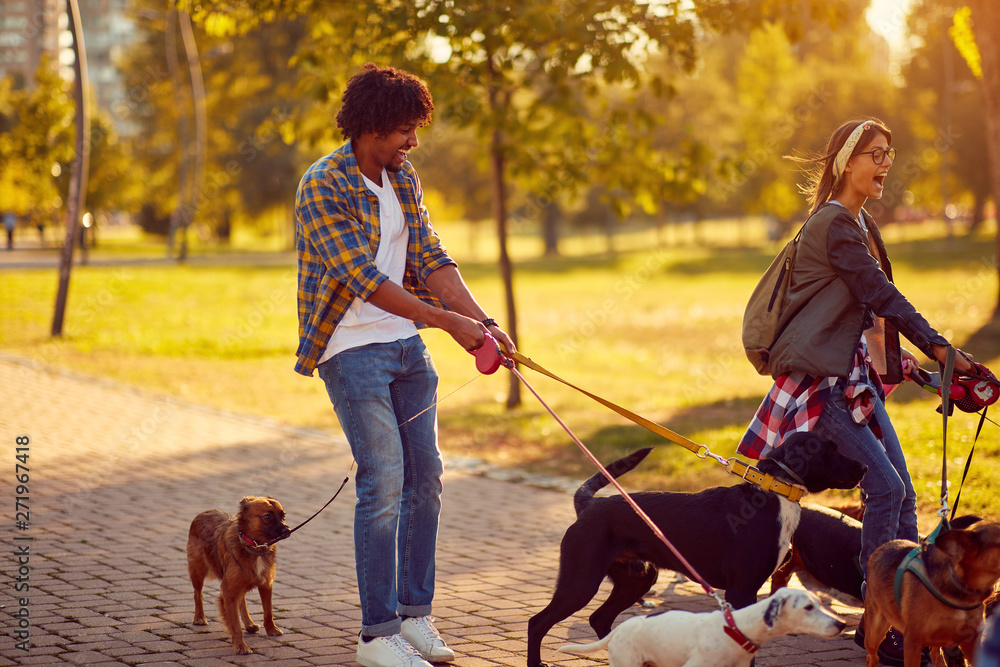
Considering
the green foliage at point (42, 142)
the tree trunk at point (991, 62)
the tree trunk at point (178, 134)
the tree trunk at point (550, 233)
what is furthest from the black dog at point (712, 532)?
the tree trunk at point (550, 233)

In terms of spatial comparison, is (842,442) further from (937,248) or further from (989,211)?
(989,211)

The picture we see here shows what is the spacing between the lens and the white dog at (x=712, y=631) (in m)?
3.21

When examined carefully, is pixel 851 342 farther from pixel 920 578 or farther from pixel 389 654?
pixel 389 654

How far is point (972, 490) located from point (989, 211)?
66208mm

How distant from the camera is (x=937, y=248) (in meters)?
41.4

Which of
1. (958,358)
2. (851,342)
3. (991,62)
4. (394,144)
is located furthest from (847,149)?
(991,62)

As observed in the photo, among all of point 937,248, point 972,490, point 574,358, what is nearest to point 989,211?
point 937,248

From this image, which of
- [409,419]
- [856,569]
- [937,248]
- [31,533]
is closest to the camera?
[409,419]

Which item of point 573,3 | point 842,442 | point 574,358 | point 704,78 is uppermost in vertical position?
point 704,78

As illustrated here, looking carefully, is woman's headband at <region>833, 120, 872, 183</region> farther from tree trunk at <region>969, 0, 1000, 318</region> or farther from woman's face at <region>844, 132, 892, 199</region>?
tree trunk at <region>969, 0, 1000, 318</region>

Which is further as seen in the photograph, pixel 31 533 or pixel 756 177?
pixel 756 177

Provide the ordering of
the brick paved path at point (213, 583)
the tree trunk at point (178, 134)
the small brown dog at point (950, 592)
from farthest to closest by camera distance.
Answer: the tree trunk at point (178, 134) → the brick paved path at point (213, 583) → the small brown dog at point (950, 592)

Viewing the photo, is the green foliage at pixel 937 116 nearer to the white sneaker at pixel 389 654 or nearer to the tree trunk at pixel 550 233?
the tree trunk at pixel 550 233

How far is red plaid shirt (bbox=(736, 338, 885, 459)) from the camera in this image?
4.16 m
